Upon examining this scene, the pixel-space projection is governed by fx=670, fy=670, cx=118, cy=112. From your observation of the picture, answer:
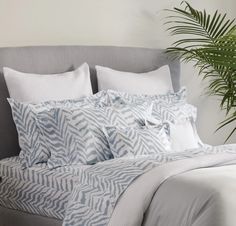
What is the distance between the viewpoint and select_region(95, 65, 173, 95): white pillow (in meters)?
4.29

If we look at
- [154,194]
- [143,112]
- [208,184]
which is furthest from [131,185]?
[143,112]

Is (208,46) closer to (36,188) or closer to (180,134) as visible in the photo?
(180,134)

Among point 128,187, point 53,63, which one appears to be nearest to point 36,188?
point 128,187

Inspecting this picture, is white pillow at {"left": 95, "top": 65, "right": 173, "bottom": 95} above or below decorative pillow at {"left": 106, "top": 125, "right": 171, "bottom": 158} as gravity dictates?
above

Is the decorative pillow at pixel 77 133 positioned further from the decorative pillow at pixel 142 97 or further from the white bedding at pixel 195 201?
the white bedding at pixel 195 201

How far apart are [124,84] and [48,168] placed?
95 centimetres

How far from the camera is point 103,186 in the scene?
3145mm

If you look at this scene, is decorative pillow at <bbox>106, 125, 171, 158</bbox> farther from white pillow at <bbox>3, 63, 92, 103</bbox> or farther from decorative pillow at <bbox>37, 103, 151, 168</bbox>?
white pillow at <bbox>3, 63, 92, 103</bbox>

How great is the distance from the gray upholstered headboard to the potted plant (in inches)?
7.6

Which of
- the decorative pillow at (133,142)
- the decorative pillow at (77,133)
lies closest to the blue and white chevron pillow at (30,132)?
the decorative pillow at (77,133)

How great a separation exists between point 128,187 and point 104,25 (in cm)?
187

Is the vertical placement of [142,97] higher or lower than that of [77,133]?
higher

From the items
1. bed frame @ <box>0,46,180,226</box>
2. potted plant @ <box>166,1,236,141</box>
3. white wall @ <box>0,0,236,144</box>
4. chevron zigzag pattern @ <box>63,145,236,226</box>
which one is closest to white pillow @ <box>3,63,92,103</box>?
bed frame @ <box>0,46,180,226</box>

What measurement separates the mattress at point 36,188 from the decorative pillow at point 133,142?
291mm
